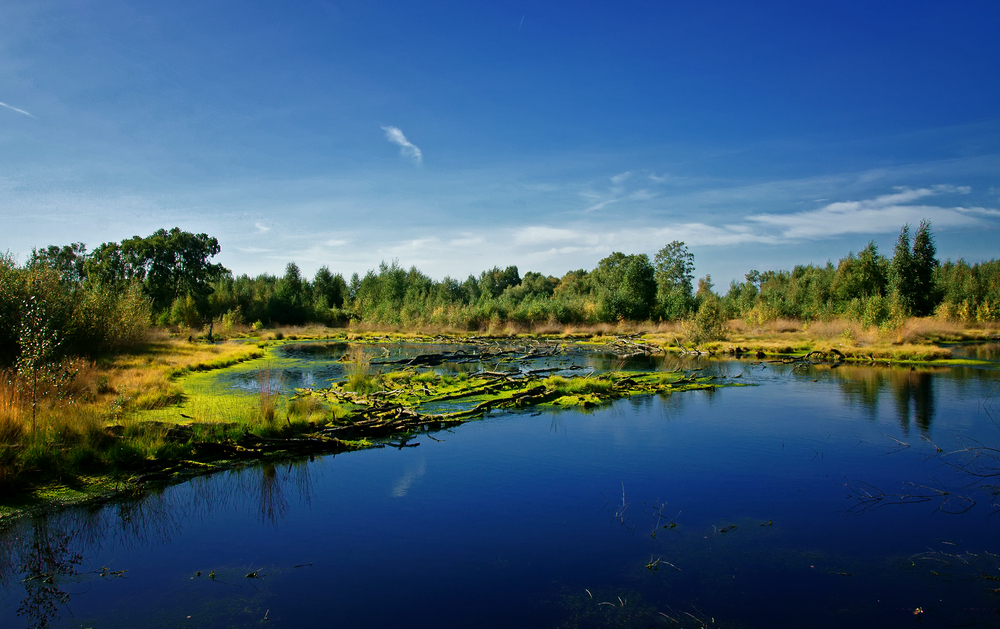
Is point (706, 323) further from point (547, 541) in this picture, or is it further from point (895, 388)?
point (547, 541)

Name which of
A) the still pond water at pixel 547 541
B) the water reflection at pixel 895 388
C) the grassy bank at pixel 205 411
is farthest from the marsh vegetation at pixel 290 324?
the water reflection at pixel 895 388

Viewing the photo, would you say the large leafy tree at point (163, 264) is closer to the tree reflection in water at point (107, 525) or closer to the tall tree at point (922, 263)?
the tree reflection in water at point (107, 525)

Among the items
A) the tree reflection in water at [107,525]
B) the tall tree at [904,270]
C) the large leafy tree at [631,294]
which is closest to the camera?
the tree reflection in water at [107,525]

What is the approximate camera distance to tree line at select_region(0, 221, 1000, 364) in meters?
24.0

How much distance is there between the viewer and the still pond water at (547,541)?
5590 mm

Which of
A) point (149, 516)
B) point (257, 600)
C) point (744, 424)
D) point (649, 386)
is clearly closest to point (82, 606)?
point (257, 600)

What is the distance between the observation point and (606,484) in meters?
9.56

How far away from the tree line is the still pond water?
14.6 metres

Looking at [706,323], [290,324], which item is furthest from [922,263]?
[290,324]

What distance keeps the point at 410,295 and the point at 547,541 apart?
65993 mm

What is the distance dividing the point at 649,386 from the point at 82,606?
17.3m

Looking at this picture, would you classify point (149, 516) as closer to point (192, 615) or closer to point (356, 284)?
point (192, 615)

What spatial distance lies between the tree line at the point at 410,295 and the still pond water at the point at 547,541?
14.6m

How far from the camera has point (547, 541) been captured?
726 centimetres
